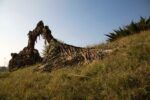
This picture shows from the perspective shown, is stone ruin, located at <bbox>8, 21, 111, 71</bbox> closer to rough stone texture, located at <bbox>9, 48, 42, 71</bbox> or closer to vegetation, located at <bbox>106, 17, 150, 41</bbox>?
rough stone texture, located at <bbox>9, 48, 42, 71</bbox>

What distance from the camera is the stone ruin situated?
932cm

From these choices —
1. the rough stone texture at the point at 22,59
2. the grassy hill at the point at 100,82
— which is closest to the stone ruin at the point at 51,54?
the rough stone texture at the point at 22,59

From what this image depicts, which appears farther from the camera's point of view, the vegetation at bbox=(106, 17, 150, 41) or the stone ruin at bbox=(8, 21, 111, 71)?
the vegetation at bbox=(106, 17, 150, 41)

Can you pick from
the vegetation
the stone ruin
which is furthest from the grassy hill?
the vegetation

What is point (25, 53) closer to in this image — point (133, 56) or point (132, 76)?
point (133, 56)

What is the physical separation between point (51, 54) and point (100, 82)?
411 cm

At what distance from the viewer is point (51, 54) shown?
1055cm

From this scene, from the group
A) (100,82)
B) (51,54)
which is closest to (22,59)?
(51,54)

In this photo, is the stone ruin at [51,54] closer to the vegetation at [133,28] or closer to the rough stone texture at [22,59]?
the rough stone texture at [22,59]

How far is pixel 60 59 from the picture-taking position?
9969 mm

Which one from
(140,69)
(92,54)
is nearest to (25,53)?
(92,54)

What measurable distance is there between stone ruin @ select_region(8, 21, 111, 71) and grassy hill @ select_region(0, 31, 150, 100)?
557 mm

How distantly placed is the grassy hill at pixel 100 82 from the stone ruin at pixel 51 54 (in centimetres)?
56

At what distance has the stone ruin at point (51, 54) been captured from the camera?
9.32 m
